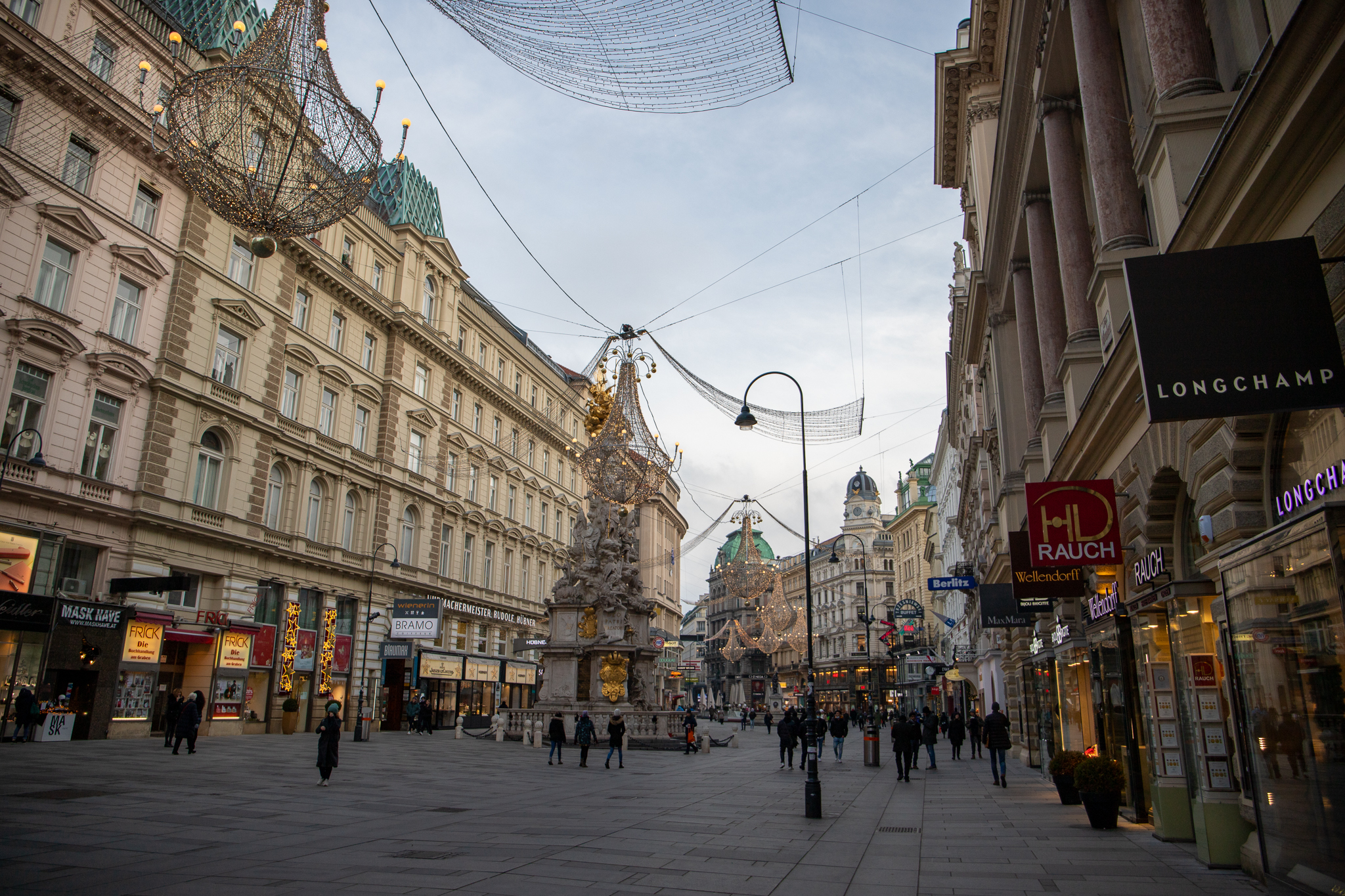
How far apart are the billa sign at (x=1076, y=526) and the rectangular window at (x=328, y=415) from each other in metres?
32.3

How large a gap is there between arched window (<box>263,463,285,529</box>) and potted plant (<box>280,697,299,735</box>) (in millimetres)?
6692

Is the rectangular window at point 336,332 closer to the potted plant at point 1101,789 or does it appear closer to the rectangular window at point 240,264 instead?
the rectangular window at point 240,264

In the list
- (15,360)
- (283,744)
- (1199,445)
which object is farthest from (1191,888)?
(15,360)

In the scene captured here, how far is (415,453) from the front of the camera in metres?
44.1

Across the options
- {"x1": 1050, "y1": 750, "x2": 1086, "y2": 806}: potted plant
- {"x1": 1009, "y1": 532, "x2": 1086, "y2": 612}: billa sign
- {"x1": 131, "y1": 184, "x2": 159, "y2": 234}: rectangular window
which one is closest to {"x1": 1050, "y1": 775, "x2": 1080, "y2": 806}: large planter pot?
{"x1": 1050, "y1": 750, "x2": 1086, "y2": 806}: potted plant

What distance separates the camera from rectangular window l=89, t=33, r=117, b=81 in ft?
84.1

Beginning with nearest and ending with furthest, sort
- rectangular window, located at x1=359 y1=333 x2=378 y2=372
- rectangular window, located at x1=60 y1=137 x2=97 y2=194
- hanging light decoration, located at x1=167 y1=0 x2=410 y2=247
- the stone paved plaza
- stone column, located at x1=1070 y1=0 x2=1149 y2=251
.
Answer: the stone paved plaza
stone column, located at x1=1070 y1=0 x2=1149 y2=251
hanging light decoration, located at x1=167 y1=0 x2=410 y2=247
rectangular window, located at x1=60 y1=137 x2=97 y2=194
rectangular window, located at x1=359 y1=333 x2=378 y2=372

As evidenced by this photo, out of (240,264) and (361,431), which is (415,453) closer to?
(361,431)

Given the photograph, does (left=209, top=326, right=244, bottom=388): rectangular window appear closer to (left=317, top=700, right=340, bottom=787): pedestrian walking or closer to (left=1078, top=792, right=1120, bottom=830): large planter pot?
(left=317, top=700, right=340, bottom=787): pedestrian walking

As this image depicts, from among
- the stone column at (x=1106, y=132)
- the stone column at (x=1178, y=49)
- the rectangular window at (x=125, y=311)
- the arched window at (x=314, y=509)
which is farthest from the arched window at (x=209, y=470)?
the stone column at (x=1178, y=49)

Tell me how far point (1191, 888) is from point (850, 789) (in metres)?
12.0

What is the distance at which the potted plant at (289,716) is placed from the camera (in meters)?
32.1

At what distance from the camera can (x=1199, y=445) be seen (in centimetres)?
867

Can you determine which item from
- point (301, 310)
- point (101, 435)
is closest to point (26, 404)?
point (101, 435)
